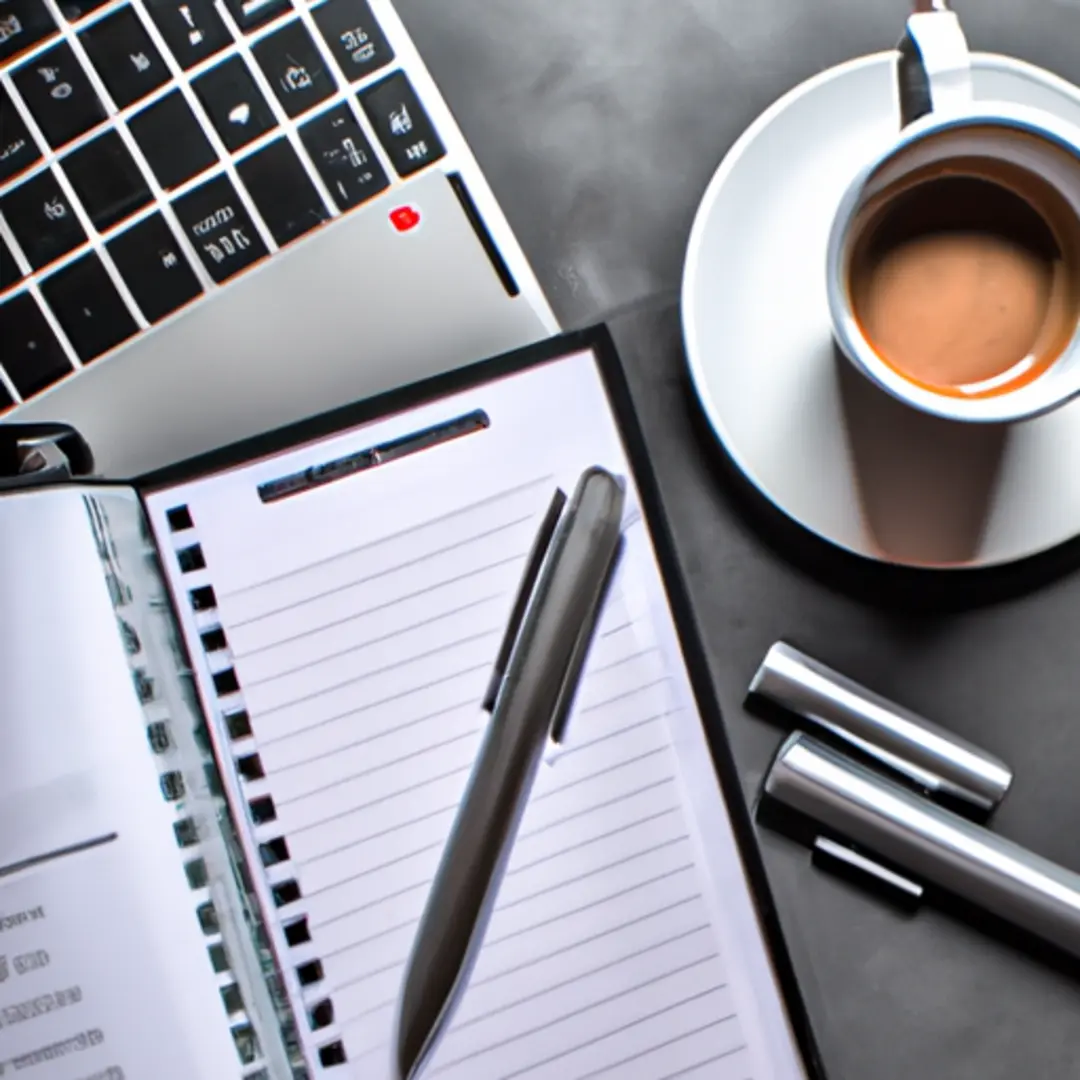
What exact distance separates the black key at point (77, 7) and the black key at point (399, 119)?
0.32ft

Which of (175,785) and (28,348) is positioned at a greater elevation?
(28,348)

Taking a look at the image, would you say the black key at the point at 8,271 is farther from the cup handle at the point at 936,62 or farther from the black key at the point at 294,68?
the cup handle at the point at 936,62

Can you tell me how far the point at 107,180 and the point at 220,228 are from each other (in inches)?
1.6

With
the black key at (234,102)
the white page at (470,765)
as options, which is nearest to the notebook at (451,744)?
the white page at (470,765)

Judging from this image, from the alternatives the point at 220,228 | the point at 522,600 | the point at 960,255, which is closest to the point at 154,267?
the point at 220,228

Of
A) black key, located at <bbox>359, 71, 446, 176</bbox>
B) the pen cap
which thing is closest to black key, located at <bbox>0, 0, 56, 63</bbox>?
black key, located at <bbox>359, 71, 446, 176</bbox>

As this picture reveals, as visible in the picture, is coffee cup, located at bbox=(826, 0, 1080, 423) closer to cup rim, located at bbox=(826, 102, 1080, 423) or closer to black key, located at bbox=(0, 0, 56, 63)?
cup rim, located at bbox=(826, 102, 1080, 423)

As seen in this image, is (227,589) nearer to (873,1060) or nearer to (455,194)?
(455,194)

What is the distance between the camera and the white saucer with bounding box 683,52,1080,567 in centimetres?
36

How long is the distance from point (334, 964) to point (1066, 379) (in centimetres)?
30

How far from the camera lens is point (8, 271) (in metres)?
0.38

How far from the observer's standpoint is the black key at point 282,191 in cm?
38

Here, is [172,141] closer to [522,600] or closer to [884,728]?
[522,600]

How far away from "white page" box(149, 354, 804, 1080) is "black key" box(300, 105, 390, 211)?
0.08 meters
